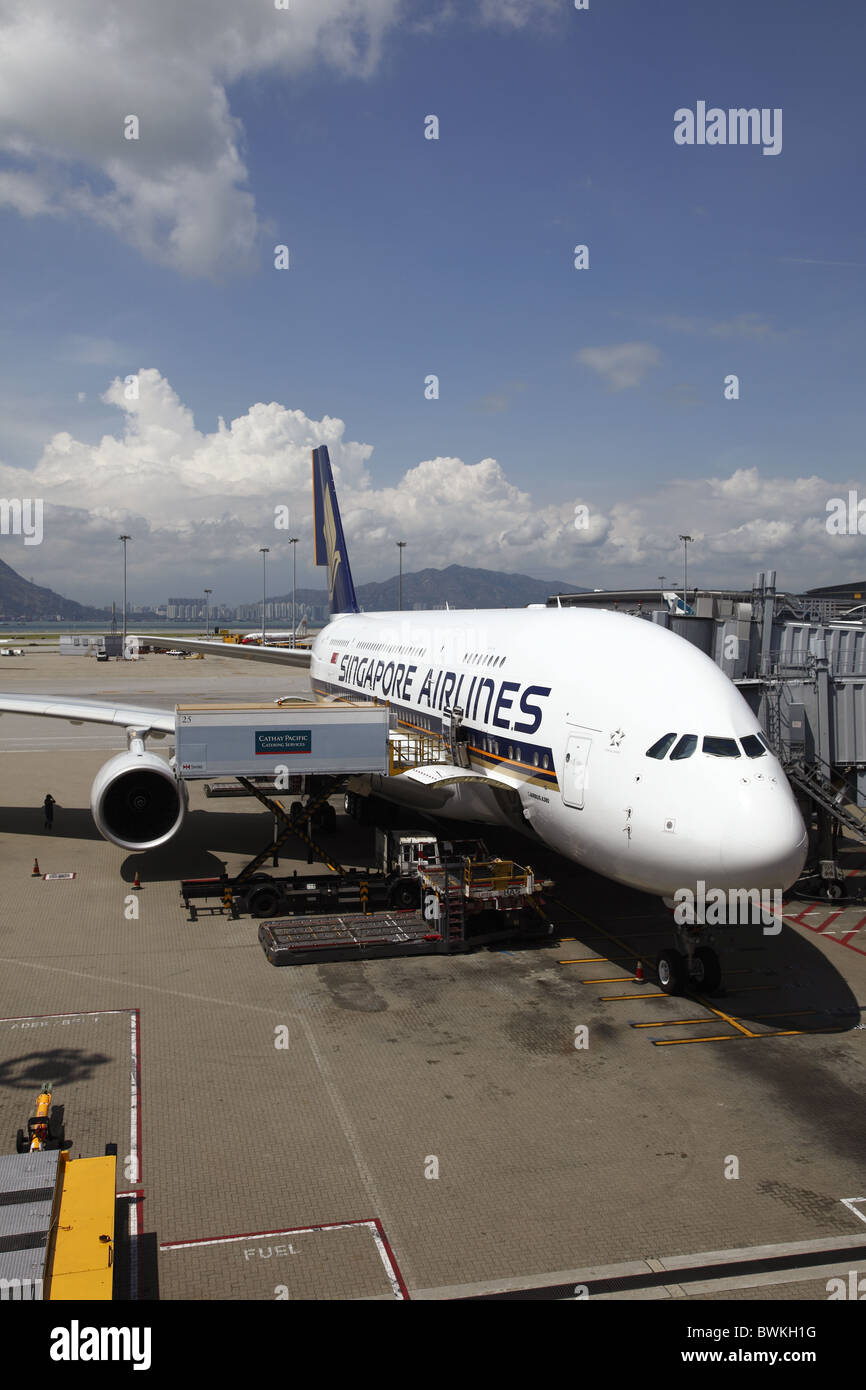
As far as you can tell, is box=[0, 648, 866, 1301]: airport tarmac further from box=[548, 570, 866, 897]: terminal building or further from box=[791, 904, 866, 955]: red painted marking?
box=[548, 570, 866, 897]: terminal building

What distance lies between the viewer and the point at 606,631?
17.6 m

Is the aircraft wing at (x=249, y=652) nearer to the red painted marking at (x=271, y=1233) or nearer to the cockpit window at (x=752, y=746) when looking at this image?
the cockpit window at (x=752, y=746)

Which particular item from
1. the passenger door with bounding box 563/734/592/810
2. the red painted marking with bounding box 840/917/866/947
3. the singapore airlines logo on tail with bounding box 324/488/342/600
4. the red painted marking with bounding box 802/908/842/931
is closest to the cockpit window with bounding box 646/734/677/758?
the passenger door with bounding box 563/734/592/810

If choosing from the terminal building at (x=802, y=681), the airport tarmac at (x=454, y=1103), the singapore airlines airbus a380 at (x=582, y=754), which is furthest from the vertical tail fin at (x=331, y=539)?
the airport tarmac at (x=454, y=1103)

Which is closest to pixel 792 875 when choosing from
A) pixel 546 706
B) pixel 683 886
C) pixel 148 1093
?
pixel 683 886

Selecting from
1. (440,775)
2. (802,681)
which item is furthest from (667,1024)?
(802,681)

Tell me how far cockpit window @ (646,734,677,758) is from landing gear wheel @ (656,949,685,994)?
3975 mm

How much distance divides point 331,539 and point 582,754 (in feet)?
88.8

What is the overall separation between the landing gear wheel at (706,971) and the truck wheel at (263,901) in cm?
890

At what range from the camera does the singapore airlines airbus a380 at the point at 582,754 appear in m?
13.4

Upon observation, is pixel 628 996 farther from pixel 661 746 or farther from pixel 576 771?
pixel 661 746

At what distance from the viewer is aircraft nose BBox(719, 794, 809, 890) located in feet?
42.2
